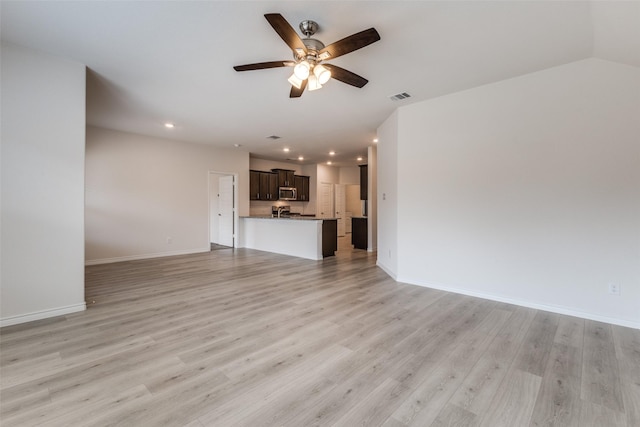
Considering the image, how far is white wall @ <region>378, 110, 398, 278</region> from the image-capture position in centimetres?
452

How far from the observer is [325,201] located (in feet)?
33.4

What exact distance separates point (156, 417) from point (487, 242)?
3.83 metres

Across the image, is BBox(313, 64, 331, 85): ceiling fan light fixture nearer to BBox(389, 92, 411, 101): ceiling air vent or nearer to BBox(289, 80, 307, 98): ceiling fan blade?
BBox(289, 80, 307, 98): ceiling fan blade

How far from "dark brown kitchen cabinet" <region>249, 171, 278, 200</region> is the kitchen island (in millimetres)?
1065

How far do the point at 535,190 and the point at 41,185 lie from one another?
18.2 ft

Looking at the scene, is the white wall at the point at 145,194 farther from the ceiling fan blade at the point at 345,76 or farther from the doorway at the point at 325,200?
the ceiling fan blade at the point at 345,76

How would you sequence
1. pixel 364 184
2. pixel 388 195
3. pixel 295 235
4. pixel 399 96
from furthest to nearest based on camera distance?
pixel 364 184
pixel 295 235
pixel 388 195
pixel 399 96

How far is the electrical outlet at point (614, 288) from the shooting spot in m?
2.83

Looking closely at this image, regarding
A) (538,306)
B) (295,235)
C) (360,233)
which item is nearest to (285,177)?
(295,235)

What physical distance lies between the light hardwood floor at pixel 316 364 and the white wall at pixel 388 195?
1.25 metres

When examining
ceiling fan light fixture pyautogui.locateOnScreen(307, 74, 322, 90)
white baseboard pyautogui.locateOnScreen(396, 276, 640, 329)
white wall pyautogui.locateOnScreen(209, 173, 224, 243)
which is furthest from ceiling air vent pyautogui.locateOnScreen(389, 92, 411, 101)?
white wall pyautogui.locateOnScreen(209, 173, 224, 243)

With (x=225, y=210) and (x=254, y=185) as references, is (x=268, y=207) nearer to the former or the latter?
(x=254, y=185)

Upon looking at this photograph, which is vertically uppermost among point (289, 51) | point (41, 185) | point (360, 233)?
point (289, 51)

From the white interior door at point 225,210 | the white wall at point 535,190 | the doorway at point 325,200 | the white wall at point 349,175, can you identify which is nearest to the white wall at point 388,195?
the white wall at point 535,190
